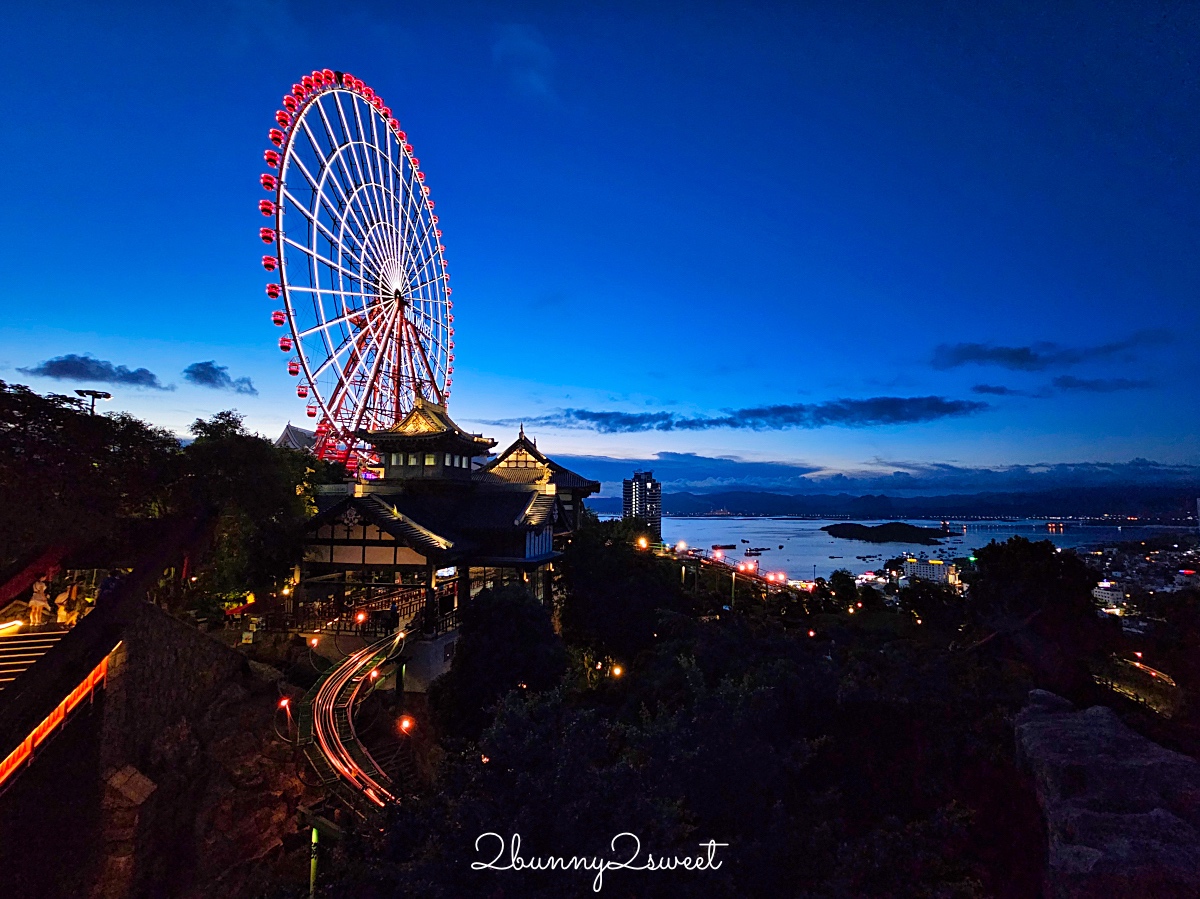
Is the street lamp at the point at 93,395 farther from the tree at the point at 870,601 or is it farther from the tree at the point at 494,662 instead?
the tree at the point at 870,601

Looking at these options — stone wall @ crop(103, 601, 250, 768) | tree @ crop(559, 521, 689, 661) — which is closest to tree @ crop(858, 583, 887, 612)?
tree @ crop(559, 521, 689, 661)

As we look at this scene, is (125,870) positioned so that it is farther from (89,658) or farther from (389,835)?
(389,835)

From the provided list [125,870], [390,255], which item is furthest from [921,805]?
[390,255]

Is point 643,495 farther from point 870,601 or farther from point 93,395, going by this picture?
point 93,395

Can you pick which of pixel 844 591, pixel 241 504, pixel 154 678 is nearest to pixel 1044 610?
pixel 844 591

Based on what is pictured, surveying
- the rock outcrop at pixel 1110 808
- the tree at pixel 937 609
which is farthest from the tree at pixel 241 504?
the tree at pixel 937 609

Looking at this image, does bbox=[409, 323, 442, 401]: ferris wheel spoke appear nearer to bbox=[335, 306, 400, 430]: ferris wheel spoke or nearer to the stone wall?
bbox=[335, 306, 400, 430]: ferris wheel spoke
